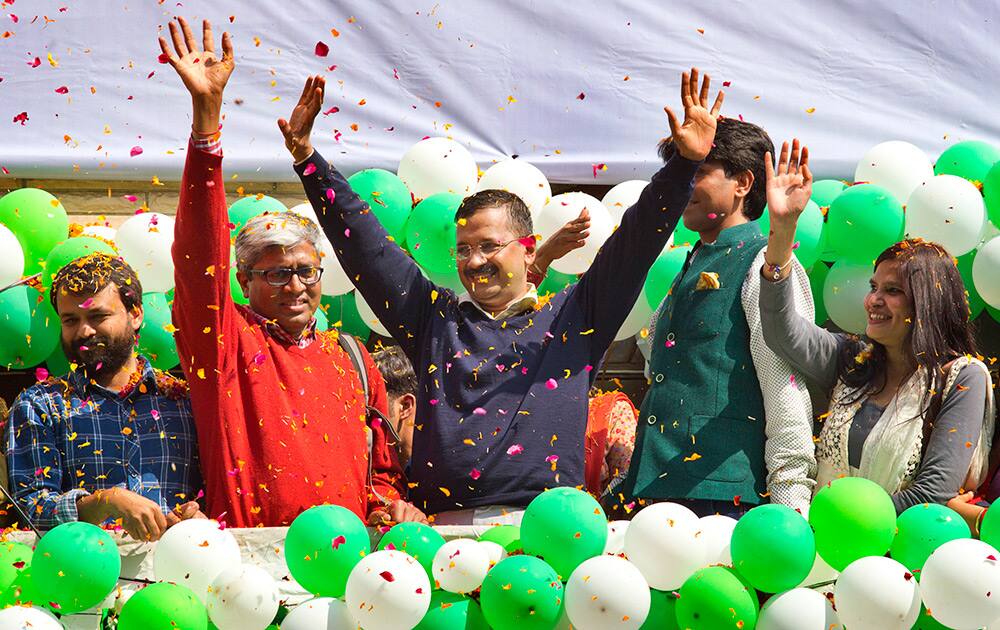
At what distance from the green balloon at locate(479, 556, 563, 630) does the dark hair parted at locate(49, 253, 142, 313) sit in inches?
56.4

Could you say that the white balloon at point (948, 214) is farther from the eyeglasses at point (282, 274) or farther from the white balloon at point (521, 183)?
the eyeglasses at point (282, 274)

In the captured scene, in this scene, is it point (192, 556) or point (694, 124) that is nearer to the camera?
point (192, 556)

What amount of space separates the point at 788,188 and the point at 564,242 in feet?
1.92

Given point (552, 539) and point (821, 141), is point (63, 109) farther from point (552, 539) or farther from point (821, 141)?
point (552, 539)

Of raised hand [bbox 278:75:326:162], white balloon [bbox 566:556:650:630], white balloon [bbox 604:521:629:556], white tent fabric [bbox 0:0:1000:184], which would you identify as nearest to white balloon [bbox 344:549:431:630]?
white balloon [bbox 566:556:650:630]

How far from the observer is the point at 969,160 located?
13.2 ft

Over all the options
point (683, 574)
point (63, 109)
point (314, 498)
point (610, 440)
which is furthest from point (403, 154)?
point (683, 574)

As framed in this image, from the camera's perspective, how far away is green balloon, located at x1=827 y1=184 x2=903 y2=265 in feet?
12.3

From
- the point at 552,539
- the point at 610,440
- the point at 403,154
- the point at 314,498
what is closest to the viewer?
the point at 552,539

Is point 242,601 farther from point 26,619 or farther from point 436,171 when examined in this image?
point 436,171

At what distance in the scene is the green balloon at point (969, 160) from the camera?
4000mm

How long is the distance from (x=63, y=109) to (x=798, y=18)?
246 cm

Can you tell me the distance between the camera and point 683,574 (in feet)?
8.19

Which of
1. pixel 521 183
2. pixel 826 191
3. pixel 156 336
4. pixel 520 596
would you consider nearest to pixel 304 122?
pixel 156 336
